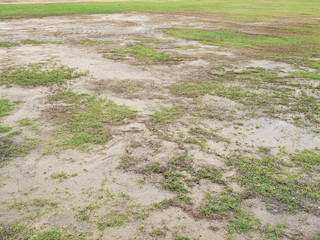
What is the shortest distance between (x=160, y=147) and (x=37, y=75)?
4959mm

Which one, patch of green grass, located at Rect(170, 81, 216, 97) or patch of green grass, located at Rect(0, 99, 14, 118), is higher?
patch of green grass, located at Rect(0, 99, 14, 118)

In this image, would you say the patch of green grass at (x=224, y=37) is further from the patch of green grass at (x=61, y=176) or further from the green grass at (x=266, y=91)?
the patch of green grass at (x=61, y=176)

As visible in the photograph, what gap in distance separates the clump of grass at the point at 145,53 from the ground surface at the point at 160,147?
11cm

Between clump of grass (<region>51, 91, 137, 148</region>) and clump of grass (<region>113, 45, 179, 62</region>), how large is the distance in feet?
12.7

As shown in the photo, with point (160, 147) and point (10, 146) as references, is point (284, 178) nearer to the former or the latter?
point (160, 147)

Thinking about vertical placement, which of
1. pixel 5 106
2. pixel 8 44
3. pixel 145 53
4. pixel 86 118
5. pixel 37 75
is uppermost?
pixel 8 44

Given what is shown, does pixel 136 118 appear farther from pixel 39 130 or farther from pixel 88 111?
pixel 39 130

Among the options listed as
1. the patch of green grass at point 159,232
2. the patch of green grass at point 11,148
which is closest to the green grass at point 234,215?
the patch of green grass at point 159,232

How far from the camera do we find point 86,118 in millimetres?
5672

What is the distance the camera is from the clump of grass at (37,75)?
7547 mm

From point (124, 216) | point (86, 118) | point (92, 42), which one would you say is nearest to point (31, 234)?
point (124, 216)

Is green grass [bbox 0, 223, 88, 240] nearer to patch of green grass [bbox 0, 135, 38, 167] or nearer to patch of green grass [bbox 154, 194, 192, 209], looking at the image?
patch of green grass [bbox 154, 194, 192, 209]

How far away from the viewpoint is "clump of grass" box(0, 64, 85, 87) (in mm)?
7547

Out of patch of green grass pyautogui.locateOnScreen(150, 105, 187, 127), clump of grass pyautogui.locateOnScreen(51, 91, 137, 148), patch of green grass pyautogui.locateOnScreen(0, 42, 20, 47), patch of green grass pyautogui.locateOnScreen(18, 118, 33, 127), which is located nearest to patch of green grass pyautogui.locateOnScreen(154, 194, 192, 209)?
clump of grass pyautogui.locateOnScreen(51, 91, 137, 148)
